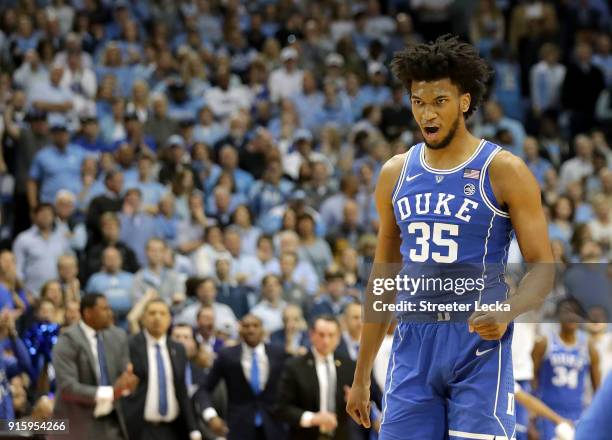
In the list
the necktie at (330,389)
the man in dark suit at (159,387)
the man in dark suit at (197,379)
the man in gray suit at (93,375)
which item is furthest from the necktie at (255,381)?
the man in gray suit at (93,375)

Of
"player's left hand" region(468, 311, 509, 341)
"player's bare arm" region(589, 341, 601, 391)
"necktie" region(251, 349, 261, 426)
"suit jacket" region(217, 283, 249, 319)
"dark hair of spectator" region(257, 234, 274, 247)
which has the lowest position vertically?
"player's left hand" region(468, 311, 509, 341)

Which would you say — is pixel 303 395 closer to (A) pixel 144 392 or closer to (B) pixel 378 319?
(A) pixel 144 392

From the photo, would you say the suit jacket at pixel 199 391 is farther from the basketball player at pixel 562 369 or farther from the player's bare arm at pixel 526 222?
the player's bare arm at pixel 526 222

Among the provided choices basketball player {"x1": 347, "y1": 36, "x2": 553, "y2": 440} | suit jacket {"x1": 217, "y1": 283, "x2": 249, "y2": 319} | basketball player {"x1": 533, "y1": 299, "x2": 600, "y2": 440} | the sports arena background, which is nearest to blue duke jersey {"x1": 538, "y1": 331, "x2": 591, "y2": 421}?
basketball player {"x1": 533, "y1": 299, "x2": 600, "y2": 440}

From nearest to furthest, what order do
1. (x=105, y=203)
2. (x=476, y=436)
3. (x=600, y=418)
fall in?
(x=600, y=418)
(x=476, y=436)
(x=105, y=203)

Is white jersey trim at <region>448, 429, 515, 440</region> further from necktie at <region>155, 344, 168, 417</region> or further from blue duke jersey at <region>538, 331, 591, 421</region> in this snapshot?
blue duke jersey at <region>538, 331, 591, 421</region>

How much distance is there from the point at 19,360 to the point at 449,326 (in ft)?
16.7

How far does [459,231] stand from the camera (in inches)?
200

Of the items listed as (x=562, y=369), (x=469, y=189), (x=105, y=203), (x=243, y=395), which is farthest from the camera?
(x=105, y=203)

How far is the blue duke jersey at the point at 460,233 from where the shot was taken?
16.7 ft

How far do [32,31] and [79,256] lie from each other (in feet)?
16.6

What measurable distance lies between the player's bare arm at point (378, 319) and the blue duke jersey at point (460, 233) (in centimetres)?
21

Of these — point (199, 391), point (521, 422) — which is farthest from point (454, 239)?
point (521, 422)

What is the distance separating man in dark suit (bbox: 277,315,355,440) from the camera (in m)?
9.77
